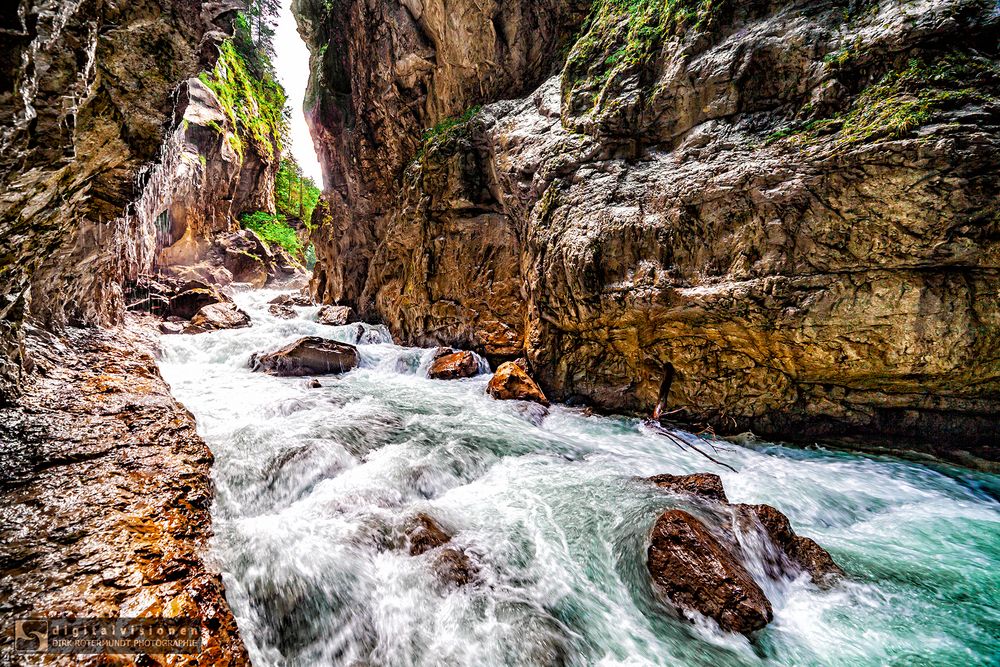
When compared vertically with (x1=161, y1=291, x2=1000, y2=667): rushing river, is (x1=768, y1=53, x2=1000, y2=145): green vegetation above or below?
above

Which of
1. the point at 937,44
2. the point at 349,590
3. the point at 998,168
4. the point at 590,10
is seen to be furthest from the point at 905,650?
the point at 590,10

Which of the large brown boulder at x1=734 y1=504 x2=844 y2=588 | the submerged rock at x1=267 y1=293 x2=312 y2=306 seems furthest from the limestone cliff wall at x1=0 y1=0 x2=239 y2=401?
the submerged rock at x1=267 y1=293 x2=312 y2=306

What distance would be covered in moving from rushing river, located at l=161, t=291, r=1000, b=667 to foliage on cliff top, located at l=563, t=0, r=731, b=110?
7.06m

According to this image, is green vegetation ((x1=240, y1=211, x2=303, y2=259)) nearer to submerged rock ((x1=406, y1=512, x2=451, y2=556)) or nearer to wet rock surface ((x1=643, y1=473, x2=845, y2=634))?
submerged rock ((x1=406, y1=512, x2=451, y2=556))

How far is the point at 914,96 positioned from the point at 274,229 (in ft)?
99.8

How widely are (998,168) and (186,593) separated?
8.19 m

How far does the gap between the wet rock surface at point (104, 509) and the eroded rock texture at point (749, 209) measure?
20.0 ft

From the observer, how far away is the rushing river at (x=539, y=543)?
96.0 inches

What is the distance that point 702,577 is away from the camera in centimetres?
268

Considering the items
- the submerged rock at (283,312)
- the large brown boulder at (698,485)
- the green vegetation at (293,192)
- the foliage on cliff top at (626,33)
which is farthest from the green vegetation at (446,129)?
the green vegetation at (293,192)

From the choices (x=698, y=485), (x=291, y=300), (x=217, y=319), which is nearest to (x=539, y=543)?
(x=698, y=485)

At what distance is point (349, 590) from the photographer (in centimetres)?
269

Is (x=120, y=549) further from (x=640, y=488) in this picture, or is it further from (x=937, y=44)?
(x=937, y=44)

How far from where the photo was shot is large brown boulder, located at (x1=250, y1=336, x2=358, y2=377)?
876cm
